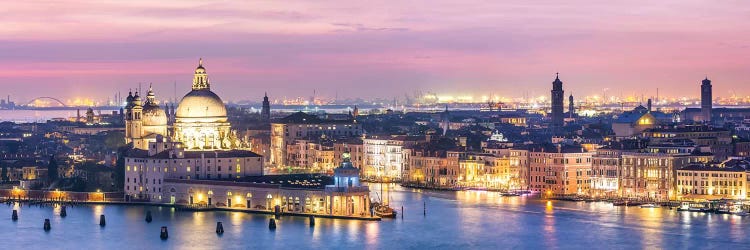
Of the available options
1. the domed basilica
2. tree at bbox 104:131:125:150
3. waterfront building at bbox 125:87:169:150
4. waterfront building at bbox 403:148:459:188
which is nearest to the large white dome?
the domed basilica

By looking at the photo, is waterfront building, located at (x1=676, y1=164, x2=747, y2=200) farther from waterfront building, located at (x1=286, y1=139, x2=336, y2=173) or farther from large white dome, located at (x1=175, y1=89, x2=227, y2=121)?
waterfront building, located at (x1=286, y1=139, x2=336, y2=173)

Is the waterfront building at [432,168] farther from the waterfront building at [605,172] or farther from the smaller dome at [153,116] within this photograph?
the smaller dome at [153,116]

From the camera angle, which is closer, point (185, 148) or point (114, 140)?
point (185, 148)

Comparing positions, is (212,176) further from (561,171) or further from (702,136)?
(702,136)

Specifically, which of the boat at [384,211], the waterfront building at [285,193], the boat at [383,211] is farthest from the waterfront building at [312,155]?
the boat at [384,211]

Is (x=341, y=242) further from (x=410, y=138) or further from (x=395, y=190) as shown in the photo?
(x=410, y=138)

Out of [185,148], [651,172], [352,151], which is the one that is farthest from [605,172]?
[352,151]
